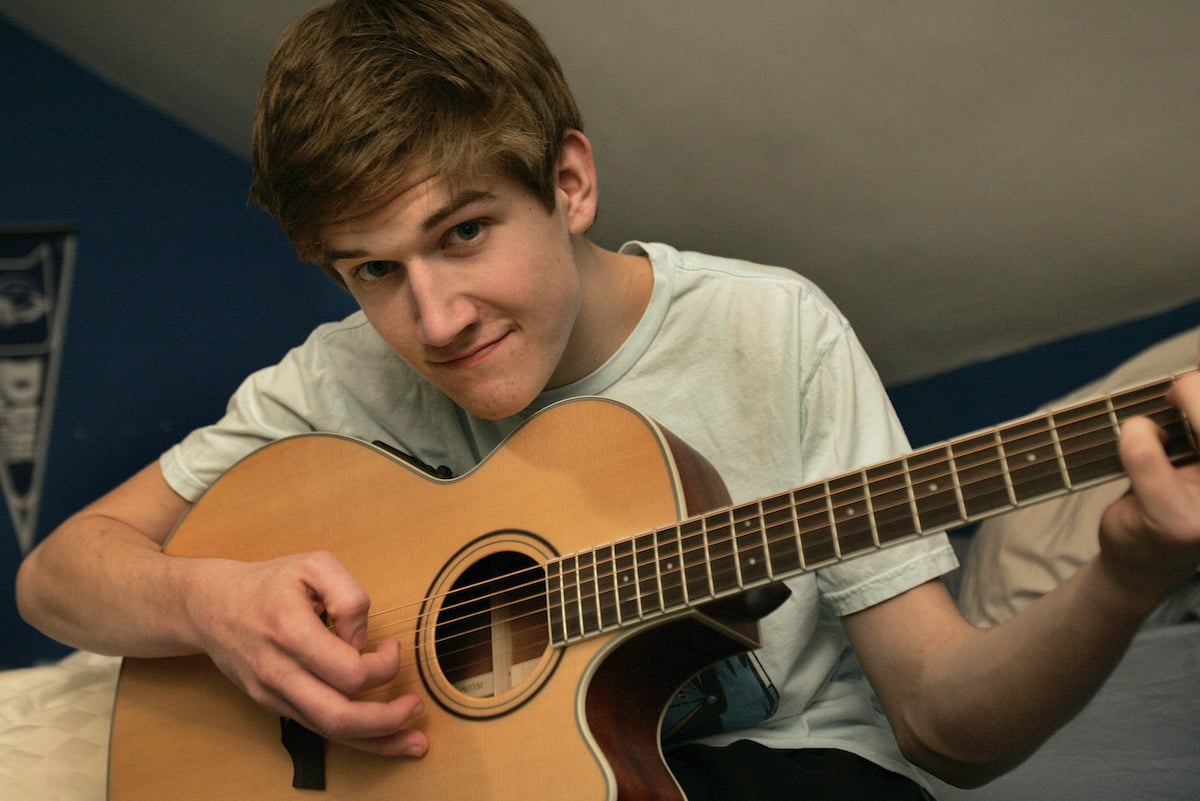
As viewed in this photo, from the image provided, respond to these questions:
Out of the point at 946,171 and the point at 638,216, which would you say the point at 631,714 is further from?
the point at 638,216

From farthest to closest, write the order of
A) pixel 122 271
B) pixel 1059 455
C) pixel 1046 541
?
pixel 122 271, pixel 1046 541, pixel 1059 455

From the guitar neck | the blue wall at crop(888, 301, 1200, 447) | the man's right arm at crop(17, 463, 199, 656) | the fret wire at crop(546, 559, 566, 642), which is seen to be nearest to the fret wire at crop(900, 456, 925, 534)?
the guitar neck

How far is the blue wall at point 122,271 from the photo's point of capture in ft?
7.27

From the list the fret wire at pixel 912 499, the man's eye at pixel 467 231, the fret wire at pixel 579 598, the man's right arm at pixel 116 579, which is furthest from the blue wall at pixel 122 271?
the fret wire at pixel 912 499

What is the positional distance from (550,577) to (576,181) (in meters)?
0.48

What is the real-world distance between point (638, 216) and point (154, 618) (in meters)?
1.37

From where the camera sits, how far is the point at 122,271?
2.31m

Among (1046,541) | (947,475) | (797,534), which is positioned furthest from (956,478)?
(1046,541)

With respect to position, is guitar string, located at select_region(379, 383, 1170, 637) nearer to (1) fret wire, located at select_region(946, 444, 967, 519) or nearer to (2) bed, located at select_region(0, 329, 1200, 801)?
(1) fret wire, located at select_region(946, 444, 967, 519)

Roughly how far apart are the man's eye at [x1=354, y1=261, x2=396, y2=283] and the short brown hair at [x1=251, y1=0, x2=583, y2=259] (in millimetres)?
60

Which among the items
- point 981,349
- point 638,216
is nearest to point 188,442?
point 638,216

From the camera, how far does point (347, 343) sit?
1403mm

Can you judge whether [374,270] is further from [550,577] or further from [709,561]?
[709,561]

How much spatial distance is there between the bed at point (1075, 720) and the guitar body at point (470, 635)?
152 millimetres
